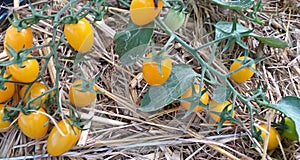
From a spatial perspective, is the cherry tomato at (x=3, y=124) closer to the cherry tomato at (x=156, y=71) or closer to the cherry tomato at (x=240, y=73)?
the cherry tomato at (x=156, y=71)

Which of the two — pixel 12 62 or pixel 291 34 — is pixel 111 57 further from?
pixel 291 34

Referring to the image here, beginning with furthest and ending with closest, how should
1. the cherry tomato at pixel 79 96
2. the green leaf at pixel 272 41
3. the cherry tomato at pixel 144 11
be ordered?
the green leaf at pixel 272 41
the cherry tomato at pixel 79 96
the cherry tomato at pixel 144 11

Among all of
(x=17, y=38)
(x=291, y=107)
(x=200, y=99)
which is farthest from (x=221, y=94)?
(x=17, y=38)

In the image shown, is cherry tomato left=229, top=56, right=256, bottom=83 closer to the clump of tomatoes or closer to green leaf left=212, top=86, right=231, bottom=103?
green leaf left=212, top=86, right=231, bottom=103

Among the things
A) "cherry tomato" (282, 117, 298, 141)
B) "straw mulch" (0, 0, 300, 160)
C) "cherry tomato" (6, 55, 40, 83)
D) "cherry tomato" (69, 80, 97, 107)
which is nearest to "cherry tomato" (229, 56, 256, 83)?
"straw mulch" (0, 0, 300, 160)

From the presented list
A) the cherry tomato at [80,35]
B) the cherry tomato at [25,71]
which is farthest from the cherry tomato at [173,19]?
the cherry tomato at [25,71]

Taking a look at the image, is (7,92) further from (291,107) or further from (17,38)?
(291,107)
